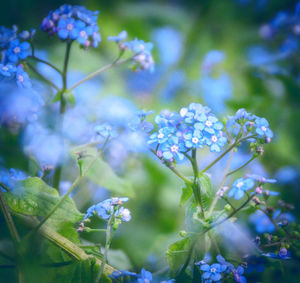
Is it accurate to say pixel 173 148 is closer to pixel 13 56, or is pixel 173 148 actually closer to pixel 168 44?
pixel 13 56

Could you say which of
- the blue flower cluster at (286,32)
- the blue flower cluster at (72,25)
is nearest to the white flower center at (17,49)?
the blue flower cluster at (72,25)

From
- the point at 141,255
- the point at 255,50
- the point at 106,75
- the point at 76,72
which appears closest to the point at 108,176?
the point at 141,255

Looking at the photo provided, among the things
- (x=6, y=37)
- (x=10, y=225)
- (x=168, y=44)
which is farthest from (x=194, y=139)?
(x=168, y=44)

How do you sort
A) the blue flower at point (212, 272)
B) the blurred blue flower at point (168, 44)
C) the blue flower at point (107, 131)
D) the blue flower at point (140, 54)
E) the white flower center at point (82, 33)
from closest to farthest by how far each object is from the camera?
the blue flower at point (212, 272) → the blue flower at point (107, 131) → the white flower center at point (82, 33) → the blue flower at point (140, 54) → the blurred blue flower at point (168, 44)

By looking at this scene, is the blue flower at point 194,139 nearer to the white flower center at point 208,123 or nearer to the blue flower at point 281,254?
the white flower center at point 208,123

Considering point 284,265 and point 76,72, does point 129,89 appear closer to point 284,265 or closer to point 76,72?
point 76,72

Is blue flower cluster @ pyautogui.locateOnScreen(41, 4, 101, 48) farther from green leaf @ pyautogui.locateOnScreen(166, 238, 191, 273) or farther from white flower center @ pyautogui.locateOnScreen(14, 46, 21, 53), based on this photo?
green leaf @ pyautogui.locateOnScreen(166, 238, 191, 273)

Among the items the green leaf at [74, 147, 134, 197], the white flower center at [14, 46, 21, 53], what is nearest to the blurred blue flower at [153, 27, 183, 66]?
the green leaf at [74, 147, 134, 197]
